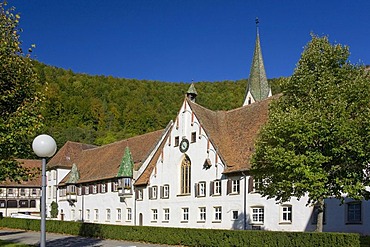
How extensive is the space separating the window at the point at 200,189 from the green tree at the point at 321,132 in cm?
1684

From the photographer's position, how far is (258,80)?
60625mm

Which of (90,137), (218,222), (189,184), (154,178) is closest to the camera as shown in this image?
(218,222)

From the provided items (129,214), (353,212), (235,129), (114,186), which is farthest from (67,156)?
(353,212)

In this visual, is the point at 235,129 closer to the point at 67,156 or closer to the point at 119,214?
the point at 119,214

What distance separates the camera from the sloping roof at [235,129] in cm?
3784

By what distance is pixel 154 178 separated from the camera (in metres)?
A: 46.5

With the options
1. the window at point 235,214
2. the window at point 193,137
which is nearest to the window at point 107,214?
the window at point 193,137

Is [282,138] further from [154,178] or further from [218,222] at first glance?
[154,178]

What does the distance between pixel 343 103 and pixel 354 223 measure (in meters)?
10.8

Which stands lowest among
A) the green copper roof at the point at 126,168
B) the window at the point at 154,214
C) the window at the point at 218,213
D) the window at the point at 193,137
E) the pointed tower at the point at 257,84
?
the window at the point at 154,214

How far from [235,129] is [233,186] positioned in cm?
673

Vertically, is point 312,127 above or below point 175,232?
above

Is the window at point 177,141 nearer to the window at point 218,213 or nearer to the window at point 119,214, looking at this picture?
the window at point 218,213

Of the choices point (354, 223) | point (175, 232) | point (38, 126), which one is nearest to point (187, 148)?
point (175, 232)
